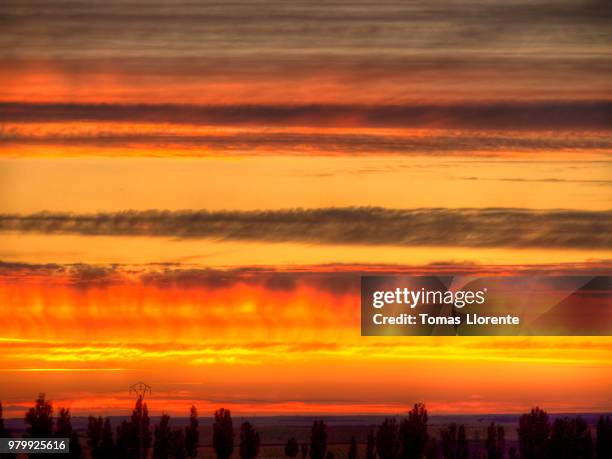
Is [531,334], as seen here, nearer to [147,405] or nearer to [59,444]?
[147,405]

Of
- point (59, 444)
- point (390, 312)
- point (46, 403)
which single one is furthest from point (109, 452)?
point (390, 312)

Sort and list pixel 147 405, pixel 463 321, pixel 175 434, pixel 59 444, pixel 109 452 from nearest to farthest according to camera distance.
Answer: pixel 463 321
pixel 147 405
pixel 59 444
pixel 109 452
pixel 175 434

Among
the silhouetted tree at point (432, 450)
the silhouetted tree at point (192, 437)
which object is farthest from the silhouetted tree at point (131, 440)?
the silhouetted tree at point (432, 450)

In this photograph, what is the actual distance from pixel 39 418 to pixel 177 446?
55.8 ft

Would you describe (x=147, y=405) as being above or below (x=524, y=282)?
below

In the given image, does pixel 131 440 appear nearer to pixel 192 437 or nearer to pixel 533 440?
pixel 192 437

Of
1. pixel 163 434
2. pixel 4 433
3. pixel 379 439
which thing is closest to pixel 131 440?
pixel 163 434

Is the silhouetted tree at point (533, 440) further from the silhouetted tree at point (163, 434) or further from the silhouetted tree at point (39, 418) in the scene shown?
the silhouetted tree at point (39, 418)

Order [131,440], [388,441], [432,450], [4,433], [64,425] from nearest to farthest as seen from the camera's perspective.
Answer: [4,433] < [64,425] < [388,441] < [131,440] < [432,450]

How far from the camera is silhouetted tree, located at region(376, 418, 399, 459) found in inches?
1234

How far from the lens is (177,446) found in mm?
39281

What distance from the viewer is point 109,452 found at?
31.6 m

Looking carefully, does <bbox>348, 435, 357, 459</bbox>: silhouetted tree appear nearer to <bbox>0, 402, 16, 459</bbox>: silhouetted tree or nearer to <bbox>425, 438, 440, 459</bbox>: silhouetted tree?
<bbox>425, 438, 440, 459</bbox>: silhouetted tree

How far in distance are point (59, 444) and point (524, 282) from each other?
444 inches
